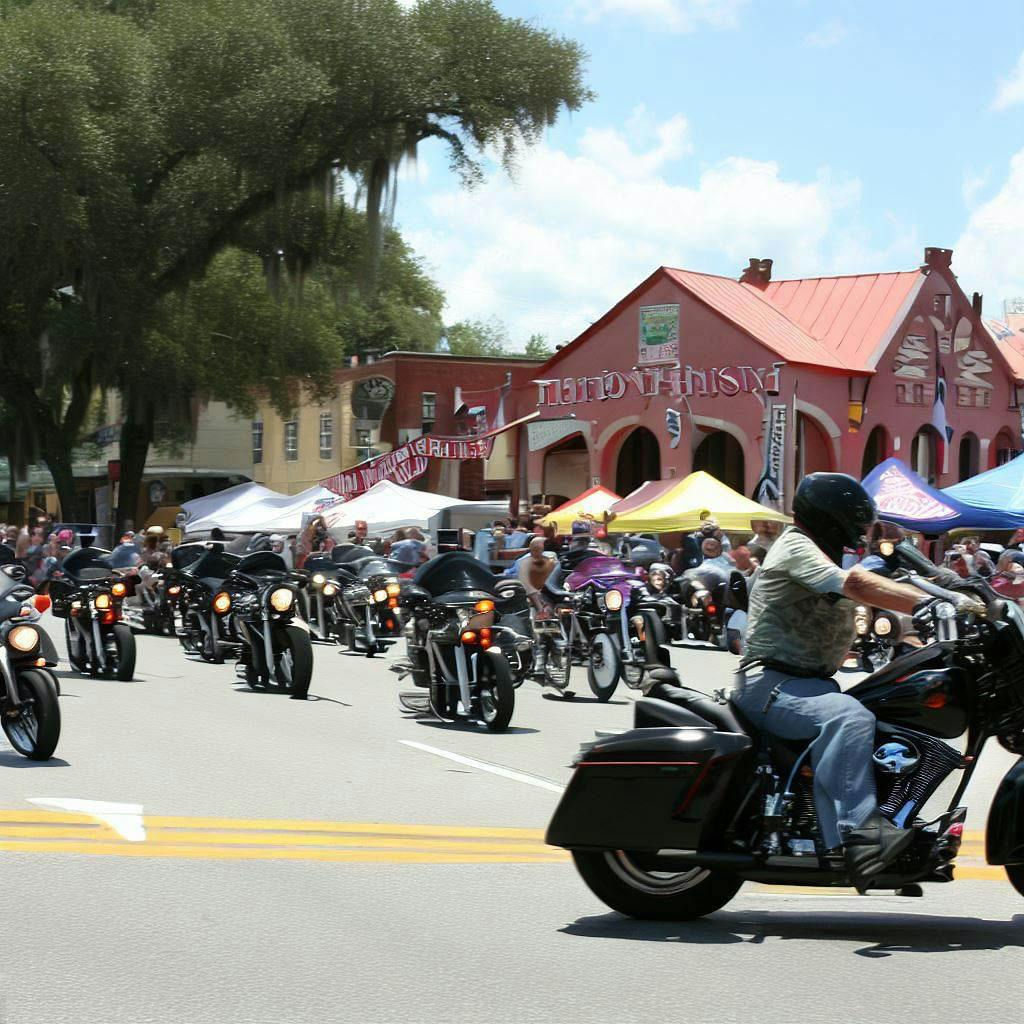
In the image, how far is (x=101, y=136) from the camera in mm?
34625

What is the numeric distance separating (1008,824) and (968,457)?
41.4 m


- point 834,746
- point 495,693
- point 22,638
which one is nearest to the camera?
point 834,746

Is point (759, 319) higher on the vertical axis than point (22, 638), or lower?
higher

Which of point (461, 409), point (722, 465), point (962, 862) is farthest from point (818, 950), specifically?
point (461, 409)

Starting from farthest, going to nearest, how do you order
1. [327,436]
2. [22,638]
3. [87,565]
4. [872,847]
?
[327,436]
[87,565]
[22,638]
[872,847]

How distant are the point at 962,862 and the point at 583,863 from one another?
2438 mm

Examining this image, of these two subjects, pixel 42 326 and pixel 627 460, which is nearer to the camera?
pixel 42 326

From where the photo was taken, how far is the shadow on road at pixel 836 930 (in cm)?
579

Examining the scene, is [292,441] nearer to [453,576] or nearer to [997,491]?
[997,491]

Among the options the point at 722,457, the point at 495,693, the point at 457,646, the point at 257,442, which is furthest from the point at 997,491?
the point at 257,442

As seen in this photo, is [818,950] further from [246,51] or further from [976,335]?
[976,335]

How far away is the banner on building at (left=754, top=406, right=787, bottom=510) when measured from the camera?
118 feet

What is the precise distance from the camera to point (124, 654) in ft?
54.3

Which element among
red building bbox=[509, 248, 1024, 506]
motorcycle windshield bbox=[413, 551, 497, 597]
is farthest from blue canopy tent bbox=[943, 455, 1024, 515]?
motorcycle windshield bbox=[413, 551, 497, 597]
